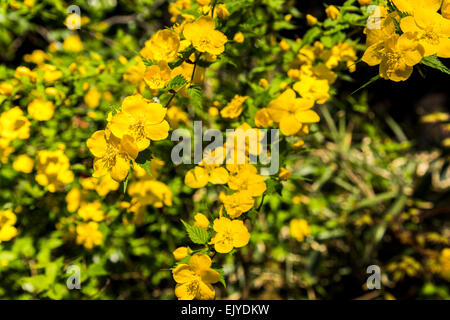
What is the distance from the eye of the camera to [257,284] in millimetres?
2379

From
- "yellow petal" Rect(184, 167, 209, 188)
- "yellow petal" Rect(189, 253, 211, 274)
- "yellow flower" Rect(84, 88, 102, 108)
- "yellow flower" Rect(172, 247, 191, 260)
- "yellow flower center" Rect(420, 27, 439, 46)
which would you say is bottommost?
"yellow petal" Rect(189, 253, 211, 274)

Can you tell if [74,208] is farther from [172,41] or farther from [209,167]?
[172,41]

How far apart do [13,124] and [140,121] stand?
0.82 metres

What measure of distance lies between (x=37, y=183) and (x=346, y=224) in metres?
2.06

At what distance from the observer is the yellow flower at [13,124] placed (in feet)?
4.45

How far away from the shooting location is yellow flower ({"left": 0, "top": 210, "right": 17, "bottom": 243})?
1.33 meters

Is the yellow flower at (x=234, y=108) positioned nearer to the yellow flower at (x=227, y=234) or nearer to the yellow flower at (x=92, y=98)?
the yellow flower at (x=227, y=234)

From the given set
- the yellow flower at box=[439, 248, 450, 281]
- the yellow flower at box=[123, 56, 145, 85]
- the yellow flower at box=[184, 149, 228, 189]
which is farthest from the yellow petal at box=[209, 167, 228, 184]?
the yellow flower at box=[439, 248, 450, 281]

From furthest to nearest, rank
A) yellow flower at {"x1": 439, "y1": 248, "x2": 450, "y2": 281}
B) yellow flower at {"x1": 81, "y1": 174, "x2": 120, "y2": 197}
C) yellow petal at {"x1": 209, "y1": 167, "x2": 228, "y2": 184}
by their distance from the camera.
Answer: yellow flower at {"x1": 439, "y1": 248, "x2": 450, "y2": 281} < yellow flower at {"x1": 81, "y1": 174, "x2": 120, "y2": 197} < yellow petal at {"x1": 209, "y1": 167, "x2": 228, "y2": 184}

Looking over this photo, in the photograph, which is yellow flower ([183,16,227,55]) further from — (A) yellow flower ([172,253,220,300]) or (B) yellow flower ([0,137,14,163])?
(B) yellow flower ([0,137,14,163])

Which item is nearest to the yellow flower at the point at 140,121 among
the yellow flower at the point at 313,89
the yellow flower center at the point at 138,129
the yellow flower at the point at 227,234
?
the yellow flower center at the point at 138,129

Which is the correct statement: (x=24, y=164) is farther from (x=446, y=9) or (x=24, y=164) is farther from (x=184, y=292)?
(x=446, y=9)

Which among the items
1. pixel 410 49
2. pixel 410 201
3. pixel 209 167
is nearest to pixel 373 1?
pixel 410 49

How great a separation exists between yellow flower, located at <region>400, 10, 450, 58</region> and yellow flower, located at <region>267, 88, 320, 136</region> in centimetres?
36
